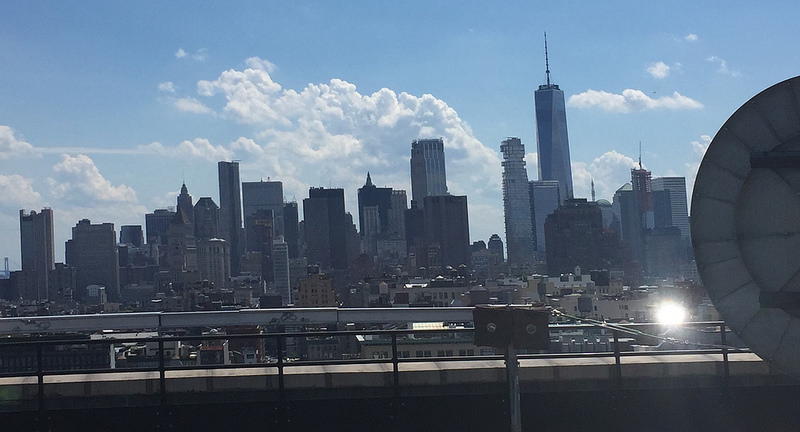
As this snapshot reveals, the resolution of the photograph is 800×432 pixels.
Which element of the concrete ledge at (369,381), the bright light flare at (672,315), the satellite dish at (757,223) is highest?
the satellite dish at (757,223)

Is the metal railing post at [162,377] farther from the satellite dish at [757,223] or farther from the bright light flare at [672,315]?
the bright light flare at [672,315]

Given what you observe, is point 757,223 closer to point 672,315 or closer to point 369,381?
point 369,381

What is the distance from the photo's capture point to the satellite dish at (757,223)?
959 cm

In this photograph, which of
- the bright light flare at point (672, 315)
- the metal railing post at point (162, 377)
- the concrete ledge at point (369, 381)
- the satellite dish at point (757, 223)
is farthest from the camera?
the bright light flare at point (672, 315)

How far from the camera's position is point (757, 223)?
977 centimetres

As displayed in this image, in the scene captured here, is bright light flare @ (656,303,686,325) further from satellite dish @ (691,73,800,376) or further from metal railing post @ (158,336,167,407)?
metal railing post @ (158,336,167,407)

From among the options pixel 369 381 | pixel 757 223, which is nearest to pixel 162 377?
pixel 369 381

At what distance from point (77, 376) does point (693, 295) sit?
352 ft

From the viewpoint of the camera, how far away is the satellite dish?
377 inches

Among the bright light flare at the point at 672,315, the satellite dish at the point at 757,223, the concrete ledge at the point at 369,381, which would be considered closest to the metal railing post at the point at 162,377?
the concrete ledge at the point at 369,381

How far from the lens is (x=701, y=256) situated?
9.88 m

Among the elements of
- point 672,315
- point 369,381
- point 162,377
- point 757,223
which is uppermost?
point 757,223

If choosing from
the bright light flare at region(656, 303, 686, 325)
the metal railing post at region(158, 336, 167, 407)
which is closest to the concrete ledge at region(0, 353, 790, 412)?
the metal railing post at region(158, 336, 167, 407)

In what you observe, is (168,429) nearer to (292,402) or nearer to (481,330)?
(292,402)
